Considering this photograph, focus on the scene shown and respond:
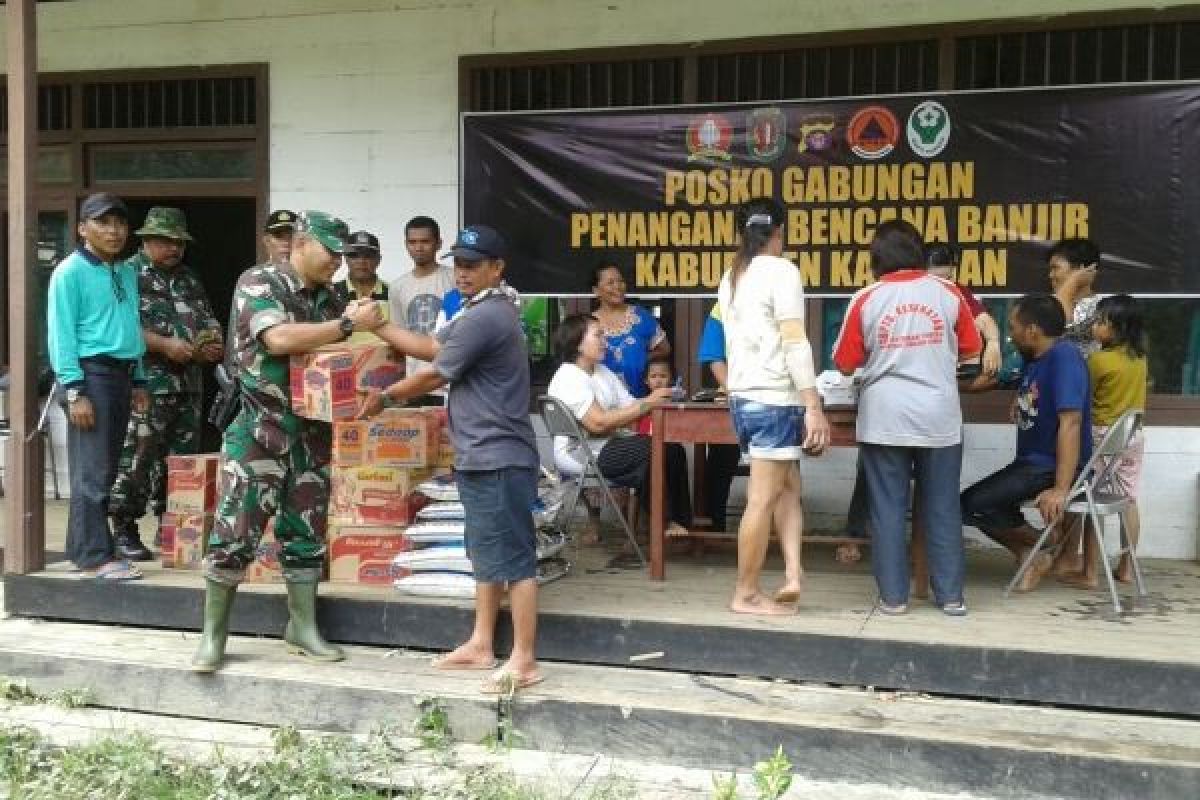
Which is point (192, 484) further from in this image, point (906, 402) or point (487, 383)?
point (906, 402)

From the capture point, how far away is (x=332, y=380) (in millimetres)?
4289

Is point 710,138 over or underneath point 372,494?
over

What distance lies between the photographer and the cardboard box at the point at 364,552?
5.20 meters

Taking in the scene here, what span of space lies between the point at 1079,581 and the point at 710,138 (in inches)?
124

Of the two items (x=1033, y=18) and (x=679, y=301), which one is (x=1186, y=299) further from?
(x=679, y=301)

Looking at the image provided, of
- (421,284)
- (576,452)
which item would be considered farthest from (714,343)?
(421,284)

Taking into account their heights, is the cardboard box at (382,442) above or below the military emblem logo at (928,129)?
below

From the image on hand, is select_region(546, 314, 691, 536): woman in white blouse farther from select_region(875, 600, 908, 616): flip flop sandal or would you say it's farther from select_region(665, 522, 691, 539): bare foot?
select_region(875, 600, 908, 616): flip flop sandal

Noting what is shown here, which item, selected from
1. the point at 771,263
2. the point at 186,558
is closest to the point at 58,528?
the point at 186,558

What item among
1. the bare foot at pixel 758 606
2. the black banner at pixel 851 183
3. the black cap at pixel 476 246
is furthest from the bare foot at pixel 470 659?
the black banner at pixel 851 183

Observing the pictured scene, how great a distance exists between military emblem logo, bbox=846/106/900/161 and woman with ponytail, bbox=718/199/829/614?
201 cm

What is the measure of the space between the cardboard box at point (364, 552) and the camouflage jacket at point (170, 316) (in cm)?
136

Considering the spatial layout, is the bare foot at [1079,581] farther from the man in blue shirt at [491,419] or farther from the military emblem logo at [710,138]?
the military emblem logo at [710,138]

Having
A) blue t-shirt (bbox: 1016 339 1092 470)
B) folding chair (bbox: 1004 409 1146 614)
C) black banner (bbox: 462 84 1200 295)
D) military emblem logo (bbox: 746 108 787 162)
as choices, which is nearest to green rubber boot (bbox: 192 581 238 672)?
black banner (bbox: 462 84 1200 295)
